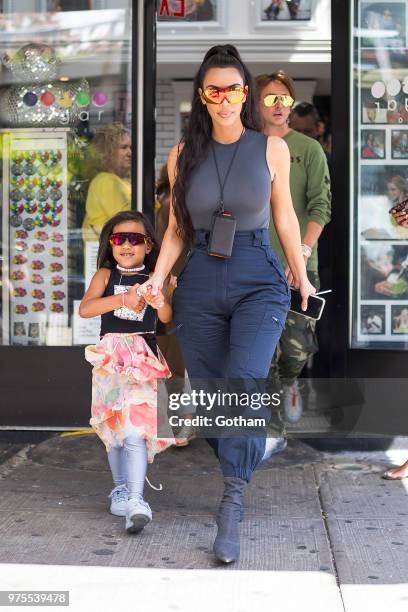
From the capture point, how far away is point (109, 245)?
4.68 metres

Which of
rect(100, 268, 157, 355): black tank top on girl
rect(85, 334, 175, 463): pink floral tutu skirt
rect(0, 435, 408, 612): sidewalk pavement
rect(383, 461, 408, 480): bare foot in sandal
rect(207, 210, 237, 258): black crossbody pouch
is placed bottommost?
rect(0, 435, 408, 612): sidewalk pavement

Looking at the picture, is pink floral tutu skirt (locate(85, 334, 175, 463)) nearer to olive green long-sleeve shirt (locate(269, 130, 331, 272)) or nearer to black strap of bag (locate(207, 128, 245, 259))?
black strap of bag (locate(207, 128, 245, 259))

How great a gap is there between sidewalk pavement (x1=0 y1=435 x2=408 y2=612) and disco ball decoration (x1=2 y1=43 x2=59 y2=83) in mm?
2226

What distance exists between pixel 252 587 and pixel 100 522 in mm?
1013

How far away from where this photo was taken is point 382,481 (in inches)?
209

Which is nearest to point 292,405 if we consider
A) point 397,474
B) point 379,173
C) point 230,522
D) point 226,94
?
point 397,474

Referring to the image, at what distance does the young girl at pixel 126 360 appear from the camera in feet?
14.7

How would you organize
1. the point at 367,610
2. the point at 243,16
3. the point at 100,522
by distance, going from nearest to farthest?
the point at 367,610 → the point at 100,522 → the point at 243,16

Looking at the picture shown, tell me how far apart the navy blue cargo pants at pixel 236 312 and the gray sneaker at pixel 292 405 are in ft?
6.92

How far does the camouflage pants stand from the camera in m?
5.78

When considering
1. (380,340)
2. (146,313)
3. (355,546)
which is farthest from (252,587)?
(380,340)

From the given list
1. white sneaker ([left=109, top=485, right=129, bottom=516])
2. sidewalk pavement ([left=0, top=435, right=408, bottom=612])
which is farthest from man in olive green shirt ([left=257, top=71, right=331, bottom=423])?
white sneaker ([left=109, top=485, right=129, bottom=516])

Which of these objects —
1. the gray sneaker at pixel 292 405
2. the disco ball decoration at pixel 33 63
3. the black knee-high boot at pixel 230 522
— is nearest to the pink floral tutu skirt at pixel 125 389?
the black knee-high boot at pixel 230 522

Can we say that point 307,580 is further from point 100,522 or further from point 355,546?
point 100,522
